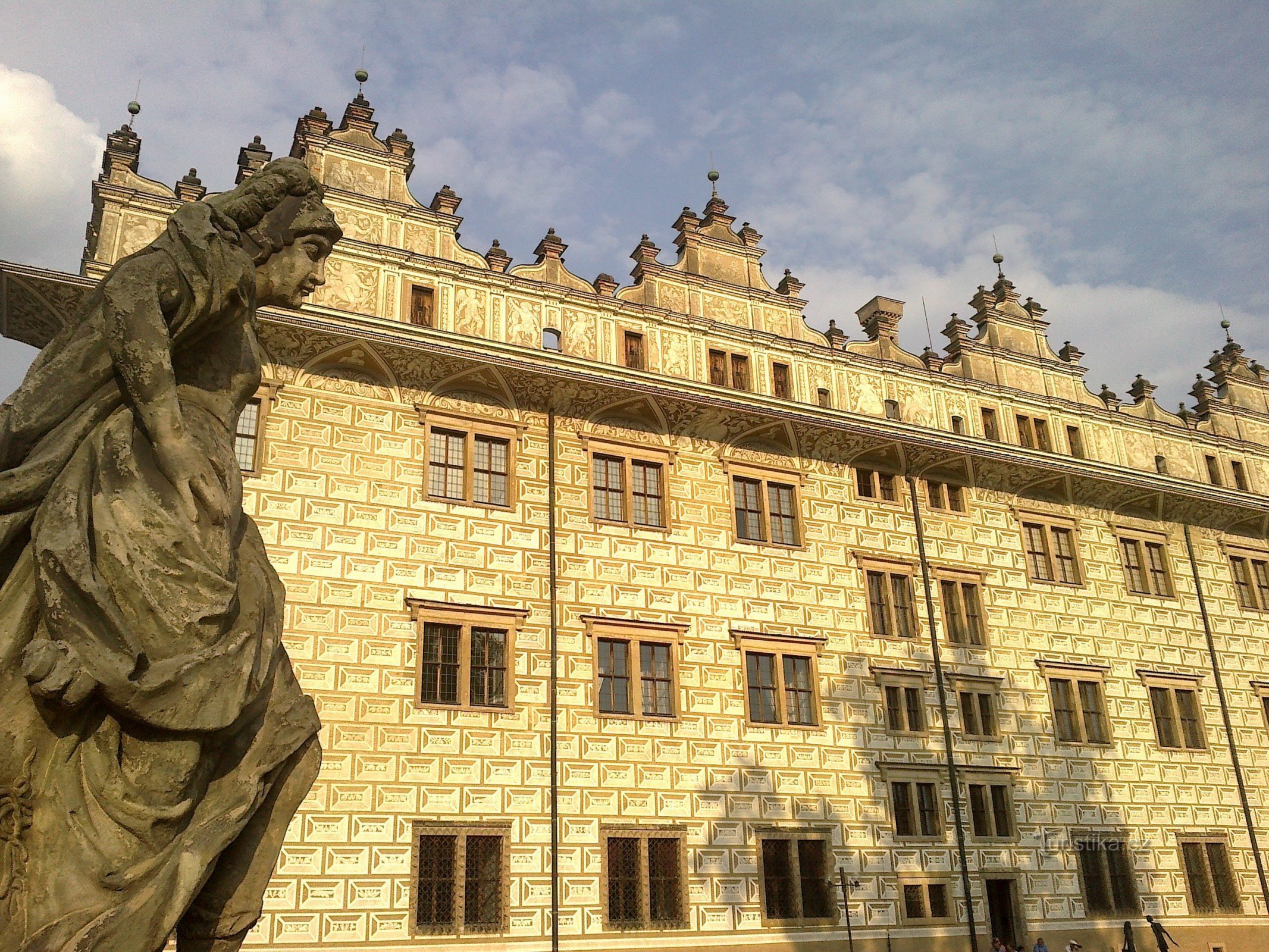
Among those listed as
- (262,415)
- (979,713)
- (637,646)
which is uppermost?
(262,415)

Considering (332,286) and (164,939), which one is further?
(332,286)

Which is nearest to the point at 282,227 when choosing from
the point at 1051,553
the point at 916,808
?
the point at 916,808

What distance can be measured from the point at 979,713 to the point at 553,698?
7.80m

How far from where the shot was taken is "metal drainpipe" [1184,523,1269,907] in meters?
21.1

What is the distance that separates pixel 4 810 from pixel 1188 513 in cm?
2454

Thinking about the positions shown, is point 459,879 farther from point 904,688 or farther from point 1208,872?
point 1208,872

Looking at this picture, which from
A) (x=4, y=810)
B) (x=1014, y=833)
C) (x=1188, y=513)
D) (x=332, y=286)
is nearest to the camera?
(x=4, y=810)

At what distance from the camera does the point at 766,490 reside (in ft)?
62.1

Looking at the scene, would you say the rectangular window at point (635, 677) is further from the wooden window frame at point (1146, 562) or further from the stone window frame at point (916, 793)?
the wooden window frame at point (1146, 562)

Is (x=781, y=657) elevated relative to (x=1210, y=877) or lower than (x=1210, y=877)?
elevated

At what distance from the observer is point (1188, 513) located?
23734 millimetres

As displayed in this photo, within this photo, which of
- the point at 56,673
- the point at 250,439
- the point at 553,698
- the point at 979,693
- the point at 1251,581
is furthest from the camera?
the point at 1251,581

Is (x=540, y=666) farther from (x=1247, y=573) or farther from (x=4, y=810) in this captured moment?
(x=1247, y=573)

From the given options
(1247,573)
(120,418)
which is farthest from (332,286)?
(1247,573)
